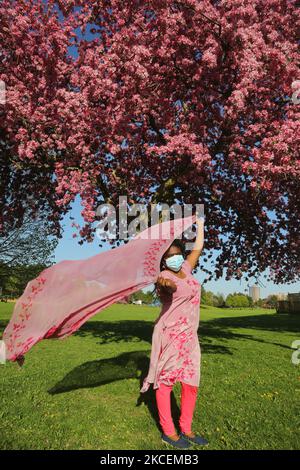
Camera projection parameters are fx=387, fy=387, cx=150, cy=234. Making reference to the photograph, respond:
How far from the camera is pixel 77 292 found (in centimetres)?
596

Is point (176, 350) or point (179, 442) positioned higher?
point (176, 350)

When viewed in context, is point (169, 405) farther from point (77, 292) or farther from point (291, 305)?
point (291, 305)

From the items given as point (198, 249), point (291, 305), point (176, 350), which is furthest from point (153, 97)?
point (291, 305)

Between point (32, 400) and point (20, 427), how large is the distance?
1616 mm

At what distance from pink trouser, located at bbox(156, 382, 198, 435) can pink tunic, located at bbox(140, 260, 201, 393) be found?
Result: 9 cm

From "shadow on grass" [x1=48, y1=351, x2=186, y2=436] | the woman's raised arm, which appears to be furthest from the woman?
"shadow on grass" [x1=48, y1=351, x2=186, y2=436]

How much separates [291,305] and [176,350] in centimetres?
5374

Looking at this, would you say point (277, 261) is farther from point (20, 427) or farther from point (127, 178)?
point (20, 427)

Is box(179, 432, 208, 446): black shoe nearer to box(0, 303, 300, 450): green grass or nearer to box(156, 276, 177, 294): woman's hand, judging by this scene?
box(0, 303, 300, 450): green grass

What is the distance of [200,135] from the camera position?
13758 millimetres

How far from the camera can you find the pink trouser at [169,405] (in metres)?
5.54

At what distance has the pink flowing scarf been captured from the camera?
5789mm
